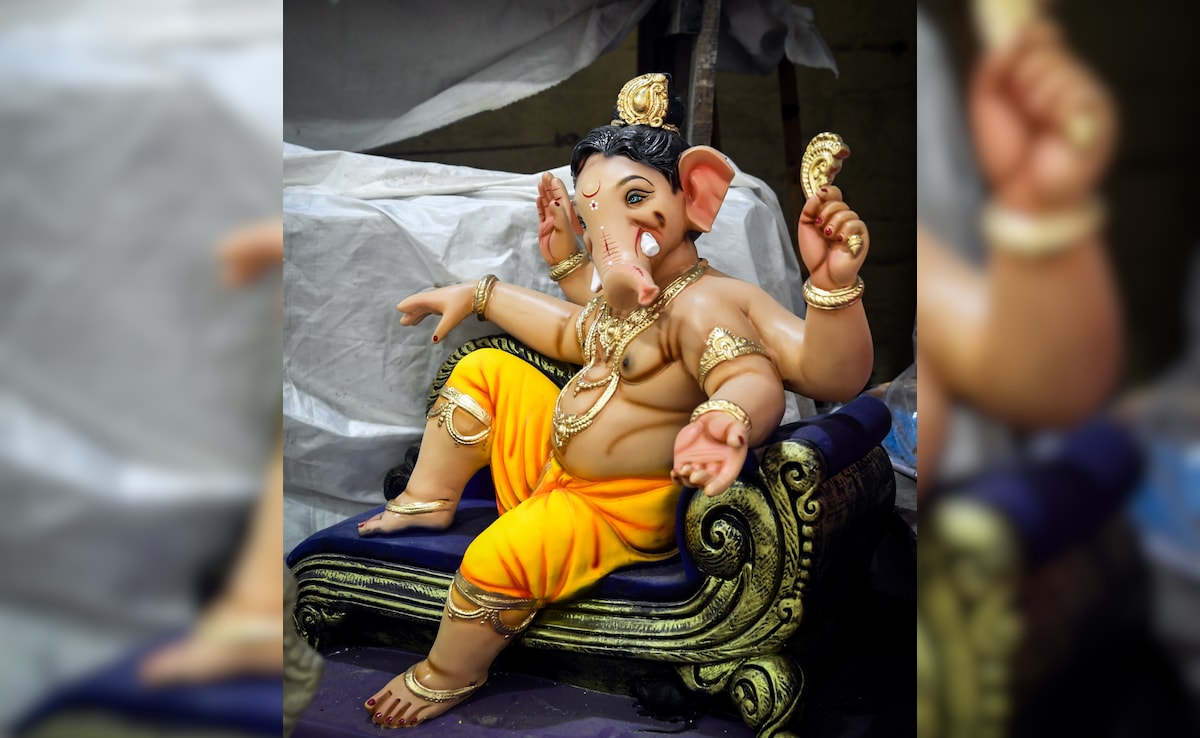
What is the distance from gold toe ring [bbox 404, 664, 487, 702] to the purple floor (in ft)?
0.09

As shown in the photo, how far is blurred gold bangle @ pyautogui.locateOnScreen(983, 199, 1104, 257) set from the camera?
0.55m

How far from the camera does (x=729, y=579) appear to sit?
1.72m

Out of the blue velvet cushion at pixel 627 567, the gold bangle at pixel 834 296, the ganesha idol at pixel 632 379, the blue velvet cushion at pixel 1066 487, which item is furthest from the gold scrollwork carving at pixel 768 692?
the blue velvet cushion at pixel 1066 487

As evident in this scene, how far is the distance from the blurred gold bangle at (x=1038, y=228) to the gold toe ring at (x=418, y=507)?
1640 mm

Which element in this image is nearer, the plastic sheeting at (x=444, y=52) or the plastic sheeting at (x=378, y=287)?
the plastic sheeting at (x=378, y=287)

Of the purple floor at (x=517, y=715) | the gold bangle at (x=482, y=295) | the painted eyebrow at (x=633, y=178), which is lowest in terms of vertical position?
the purple floor at (x=517, y=715)

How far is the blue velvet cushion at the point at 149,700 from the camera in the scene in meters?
0.57

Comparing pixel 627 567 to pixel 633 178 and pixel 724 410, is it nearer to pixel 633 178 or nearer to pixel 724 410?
pixel 724 410

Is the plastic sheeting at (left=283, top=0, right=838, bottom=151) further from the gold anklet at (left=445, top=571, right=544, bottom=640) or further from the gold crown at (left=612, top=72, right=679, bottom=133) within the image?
the gold anklet at (left=445, top=571, right=544, bottom=640)

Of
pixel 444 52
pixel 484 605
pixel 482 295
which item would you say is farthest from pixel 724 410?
pixel 444 52

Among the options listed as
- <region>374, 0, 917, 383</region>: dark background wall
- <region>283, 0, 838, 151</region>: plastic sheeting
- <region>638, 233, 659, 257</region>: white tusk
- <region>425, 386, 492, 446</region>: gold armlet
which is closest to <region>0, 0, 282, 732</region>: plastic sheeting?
<region>638, 233, 659, 257</region>: white tusk

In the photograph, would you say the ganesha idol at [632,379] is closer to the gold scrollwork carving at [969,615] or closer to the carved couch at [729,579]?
the carved couch at [729,579]

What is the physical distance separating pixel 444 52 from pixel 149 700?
2412mm

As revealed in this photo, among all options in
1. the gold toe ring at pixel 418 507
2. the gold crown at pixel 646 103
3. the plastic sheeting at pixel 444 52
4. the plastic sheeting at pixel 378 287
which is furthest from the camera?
the plastic sheeting at pixel 444 52
